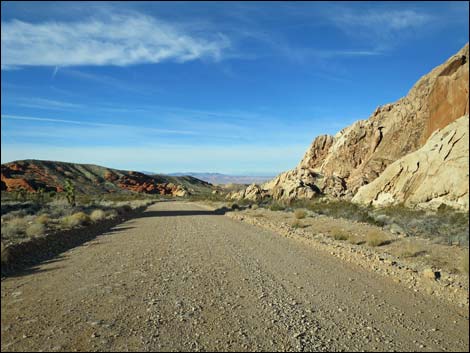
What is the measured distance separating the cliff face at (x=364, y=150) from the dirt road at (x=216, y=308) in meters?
29.6

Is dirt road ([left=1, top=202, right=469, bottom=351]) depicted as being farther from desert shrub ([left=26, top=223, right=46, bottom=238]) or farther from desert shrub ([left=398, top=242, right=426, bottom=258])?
desert shrub ([left=26, top=223, right=46, bottom=238])

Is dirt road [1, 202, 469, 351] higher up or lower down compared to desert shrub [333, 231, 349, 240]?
lower down

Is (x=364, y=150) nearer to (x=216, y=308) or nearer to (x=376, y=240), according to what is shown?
(x=376, y=240)

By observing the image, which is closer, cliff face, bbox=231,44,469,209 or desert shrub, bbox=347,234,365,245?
desert shrub, bbox=347,234,365,245

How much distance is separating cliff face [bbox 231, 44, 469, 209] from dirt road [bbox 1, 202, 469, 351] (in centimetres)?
2957

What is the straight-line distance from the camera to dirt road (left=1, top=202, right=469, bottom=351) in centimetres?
466

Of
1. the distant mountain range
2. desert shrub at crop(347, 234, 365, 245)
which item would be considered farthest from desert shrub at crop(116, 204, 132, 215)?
the distant mountain range

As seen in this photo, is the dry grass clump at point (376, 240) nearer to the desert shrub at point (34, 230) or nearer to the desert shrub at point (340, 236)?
the desert shrub at point (340, 236)

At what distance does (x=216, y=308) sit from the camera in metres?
6.54

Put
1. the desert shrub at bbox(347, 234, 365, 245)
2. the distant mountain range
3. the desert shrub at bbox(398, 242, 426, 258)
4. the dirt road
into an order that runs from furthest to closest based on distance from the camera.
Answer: the distant mountain range, the desert shrub at bbox(347, 234, 365, 245), the desert shrub at bbox(398, 242, 426, 258), the dirt road

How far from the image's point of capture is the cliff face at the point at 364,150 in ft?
137

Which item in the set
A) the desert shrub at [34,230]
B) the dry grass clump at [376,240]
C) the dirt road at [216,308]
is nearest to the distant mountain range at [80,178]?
the desert shrub at [34,230]

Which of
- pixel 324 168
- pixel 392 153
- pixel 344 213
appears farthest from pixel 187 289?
pixel 324 168

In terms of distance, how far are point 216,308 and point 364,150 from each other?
47.6 m
